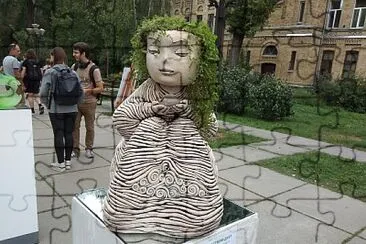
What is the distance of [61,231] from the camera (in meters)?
2.88

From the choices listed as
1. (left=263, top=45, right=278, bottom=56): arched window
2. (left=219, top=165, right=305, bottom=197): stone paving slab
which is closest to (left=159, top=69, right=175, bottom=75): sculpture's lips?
(left=263, top=45, right=278, bottom=56): arched window

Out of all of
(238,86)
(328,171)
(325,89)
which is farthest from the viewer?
(238,86)

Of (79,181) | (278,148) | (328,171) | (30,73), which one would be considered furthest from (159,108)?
(30,73)

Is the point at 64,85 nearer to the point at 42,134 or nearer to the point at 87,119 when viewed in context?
the point at 87,119

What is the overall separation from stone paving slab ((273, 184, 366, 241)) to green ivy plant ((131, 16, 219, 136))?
2144mm

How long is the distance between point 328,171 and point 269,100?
12.9ft

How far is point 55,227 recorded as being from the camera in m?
2.92

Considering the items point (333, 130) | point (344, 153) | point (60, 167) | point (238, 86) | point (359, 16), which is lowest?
point (344, 153)

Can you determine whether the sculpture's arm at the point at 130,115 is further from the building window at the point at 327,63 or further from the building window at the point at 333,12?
the building window at the point at 333,12

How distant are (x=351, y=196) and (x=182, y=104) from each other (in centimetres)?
309

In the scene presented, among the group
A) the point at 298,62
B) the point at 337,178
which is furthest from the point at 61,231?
the point at 337,178

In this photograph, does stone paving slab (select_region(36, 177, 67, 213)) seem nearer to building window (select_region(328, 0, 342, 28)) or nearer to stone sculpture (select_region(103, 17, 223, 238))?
stone sculpture (select_region(103, 17, 223, 238))

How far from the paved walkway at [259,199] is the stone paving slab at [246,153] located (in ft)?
0.05

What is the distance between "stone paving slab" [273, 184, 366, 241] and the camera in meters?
3.29
